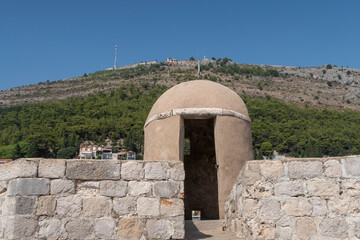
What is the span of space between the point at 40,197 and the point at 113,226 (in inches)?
31.3

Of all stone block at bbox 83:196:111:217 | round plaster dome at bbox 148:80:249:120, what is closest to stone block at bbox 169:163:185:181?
stone block at bbox 83:196:111:217

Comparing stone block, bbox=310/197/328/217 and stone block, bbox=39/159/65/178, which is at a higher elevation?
stone block, bbox=39/159/65/178

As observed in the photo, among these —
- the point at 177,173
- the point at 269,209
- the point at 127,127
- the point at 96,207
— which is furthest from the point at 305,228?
the point at 127,127

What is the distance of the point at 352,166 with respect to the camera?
3.43 m

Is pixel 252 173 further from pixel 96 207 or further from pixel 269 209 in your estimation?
pixel 96 207

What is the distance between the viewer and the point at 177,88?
22.3 feet

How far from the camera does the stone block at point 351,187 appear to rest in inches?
134

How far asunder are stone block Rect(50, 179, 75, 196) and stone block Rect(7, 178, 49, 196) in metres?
0.06

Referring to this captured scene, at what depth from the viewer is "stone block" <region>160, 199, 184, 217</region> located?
11.3 feet

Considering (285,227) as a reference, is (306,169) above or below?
above

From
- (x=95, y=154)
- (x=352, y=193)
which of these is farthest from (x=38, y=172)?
(x=95, y=154)

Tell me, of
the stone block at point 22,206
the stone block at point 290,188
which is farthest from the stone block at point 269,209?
the stone block at point 22,206

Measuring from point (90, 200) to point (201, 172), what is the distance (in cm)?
633

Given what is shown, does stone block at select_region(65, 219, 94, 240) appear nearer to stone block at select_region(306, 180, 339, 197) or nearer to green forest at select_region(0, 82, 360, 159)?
stone block at select_region(306, 180, 339, 197)
